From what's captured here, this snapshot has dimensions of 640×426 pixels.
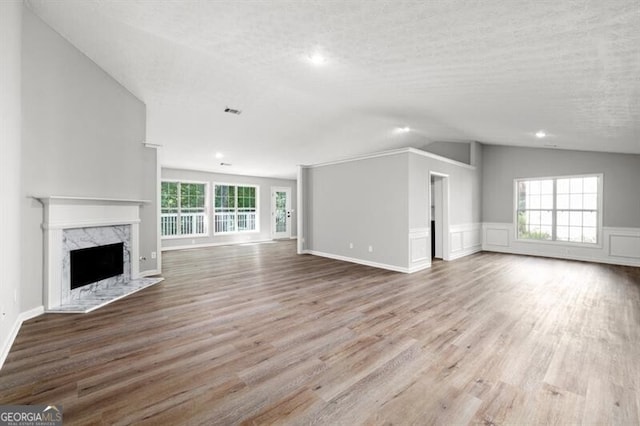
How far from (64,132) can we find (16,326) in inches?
85.9

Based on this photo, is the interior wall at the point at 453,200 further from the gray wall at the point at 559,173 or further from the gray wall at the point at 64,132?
the gray wall at the point at 64,132

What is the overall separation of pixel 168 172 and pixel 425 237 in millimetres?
7554

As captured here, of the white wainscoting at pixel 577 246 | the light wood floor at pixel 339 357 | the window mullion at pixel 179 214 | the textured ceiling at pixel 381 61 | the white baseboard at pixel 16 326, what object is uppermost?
the textured ceiling at pixel 381 61

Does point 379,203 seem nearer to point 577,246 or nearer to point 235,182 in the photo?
point 577,246

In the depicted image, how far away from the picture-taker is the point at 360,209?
618 centimetres

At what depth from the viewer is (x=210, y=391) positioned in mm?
1810

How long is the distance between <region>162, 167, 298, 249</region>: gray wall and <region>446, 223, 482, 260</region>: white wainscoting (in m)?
6.44

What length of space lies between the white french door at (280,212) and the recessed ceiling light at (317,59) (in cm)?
Answer: 817

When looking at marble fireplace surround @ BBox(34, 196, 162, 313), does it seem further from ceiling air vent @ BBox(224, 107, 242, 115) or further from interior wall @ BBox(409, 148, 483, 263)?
interior wall @ BBox(409, 148, 483, 263)

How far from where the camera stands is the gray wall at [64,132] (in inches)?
117

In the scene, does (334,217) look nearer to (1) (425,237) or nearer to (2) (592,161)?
(1) (425,237)

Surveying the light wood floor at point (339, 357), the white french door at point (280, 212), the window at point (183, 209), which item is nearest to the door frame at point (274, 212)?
the white french door at point (280, 212)

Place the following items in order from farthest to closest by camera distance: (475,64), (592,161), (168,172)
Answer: (168,172), (592,161), (475,64)

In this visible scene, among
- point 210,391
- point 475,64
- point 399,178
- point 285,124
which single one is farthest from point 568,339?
point 285,124
